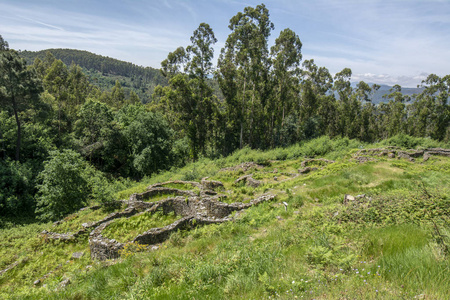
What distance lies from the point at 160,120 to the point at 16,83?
13.9 metres

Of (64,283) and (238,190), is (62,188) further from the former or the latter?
(238,190)

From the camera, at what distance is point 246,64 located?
90.0 ft

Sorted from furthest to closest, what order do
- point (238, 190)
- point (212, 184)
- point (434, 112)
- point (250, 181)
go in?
point (434, 112)
point (212, 184)
point (250, 181)
point (238, 190)

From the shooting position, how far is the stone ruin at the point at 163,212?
9273 mm

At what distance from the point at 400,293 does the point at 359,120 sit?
2032 inches

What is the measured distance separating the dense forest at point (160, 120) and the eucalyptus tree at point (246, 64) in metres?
0.12

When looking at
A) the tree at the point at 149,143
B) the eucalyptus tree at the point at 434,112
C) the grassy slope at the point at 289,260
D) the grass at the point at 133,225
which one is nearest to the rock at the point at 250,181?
the grassy slope at the point at 289,260

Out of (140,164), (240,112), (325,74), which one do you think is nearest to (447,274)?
(140,164)

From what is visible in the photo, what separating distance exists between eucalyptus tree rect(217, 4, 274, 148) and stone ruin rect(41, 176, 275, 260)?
1746 cm

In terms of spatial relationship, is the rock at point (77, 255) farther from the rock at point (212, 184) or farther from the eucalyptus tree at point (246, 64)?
the eucalyptus tree at point (246, 64)

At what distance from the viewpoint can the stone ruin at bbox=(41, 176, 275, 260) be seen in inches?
365

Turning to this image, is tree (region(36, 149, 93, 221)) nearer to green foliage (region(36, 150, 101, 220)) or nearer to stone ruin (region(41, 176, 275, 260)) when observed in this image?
green foliage (region(36, 150, 101, 220))

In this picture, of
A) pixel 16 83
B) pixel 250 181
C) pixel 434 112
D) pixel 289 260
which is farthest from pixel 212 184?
pixel 434 112

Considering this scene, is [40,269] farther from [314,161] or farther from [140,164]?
[314,161]
